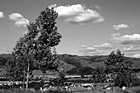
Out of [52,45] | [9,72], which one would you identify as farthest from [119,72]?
[52,45]

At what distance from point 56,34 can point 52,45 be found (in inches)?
69.8

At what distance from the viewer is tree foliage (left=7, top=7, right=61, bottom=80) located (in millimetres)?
34562

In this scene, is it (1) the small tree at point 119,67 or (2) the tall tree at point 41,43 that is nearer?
(2) the tall tree at point 41,43

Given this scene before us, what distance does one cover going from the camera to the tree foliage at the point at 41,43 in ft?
113

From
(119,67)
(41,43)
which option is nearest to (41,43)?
(41,43)

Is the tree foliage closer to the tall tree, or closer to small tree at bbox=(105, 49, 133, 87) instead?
the tall tree

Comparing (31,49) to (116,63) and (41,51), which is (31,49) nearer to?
(41,51)

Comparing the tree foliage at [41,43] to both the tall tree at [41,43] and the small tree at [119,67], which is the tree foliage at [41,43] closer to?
the tall tree at [41,43]

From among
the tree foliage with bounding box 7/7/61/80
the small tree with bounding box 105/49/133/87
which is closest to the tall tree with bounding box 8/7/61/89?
the tree foliage with bounding box 7/7/61/80

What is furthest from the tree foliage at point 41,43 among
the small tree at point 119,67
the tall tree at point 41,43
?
the small tree at point 119,67

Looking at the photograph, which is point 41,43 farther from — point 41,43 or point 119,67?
point 119,67

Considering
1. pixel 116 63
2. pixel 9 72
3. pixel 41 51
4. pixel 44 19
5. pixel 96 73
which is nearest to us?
pixel 41 51

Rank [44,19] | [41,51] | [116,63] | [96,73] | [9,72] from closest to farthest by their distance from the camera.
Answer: [41,51]
[44,19]
[9,72]
[116,63]
[96,73]

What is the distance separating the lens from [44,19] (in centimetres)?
3672
